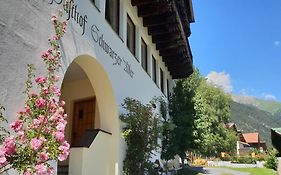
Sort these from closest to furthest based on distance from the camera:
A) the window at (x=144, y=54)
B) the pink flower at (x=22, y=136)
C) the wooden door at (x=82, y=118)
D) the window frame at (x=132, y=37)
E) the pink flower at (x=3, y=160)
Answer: the pink flower at (x=3, y=160)
the pink flower at (x=22, y=136)
the wooden door at (x=82, y=118)
the window frame at (x=132, y=37)
the window at (x=144, y=54)

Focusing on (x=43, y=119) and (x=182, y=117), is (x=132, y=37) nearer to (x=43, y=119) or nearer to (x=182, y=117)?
(x=182, y=117)

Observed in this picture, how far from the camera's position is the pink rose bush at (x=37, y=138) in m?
3.33

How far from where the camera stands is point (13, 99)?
4418 millimetres

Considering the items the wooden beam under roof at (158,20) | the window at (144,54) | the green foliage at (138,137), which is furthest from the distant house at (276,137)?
the window at (144,54)

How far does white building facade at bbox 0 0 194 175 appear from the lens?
179 inches

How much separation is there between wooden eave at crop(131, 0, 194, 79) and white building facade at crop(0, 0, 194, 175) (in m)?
0.04

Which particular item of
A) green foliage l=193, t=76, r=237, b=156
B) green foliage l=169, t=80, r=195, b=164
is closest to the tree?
green foliage l=169, t=80, r=195, b=164

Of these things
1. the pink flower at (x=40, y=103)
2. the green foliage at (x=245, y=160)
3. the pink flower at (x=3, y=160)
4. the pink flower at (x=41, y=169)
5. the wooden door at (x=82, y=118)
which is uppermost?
the wooden door at (x=82, y=118)

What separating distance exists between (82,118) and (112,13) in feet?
11.3

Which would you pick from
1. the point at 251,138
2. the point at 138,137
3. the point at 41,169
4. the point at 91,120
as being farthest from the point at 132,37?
the point at 251,138

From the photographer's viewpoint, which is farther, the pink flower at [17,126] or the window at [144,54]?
the window at [144,54]

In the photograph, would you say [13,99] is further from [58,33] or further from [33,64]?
[58,33]

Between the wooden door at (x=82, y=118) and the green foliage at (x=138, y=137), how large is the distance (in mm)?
1850

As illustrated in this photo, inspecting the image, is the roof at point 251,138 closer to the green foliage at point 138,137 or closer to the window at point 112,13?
the green foliage at point 138,137
